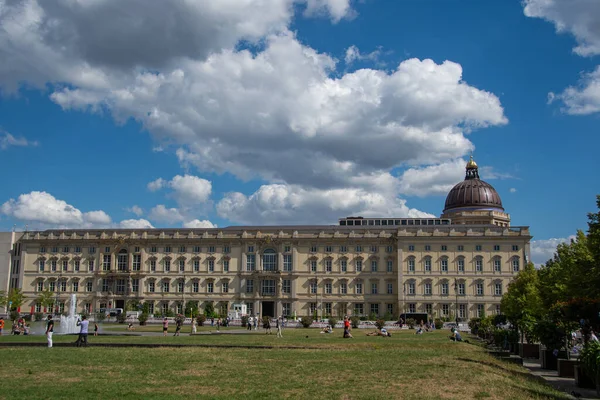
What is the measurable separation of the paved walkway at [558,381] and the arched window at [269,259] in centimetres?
7782

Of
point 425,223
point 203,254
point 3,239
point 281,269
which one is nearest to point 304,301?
point 281,269

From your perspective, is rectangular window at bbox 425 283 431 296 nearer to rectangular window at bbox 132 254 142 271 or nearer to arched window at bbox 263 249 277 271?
arched window at bbox 263 249 277 271

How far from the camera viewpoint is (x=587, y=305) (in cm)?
2842

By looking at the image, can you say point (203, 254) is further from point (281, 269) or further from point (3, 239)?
point (3, 239)

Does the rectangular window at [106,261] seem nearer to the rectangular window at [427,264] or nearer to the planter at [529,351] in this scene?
the rectangular window at [427,264]

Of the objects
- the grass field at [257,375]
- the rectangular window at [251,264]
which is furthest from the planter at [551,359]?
the rectangular window at [251,264]

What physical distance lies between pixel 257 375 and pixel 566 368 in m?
13.6

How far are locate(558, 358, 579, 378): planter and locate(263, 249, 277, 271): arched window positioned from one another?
84.0m

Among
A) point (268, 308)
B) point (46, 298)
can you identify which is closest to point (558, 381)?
point (268, 308)

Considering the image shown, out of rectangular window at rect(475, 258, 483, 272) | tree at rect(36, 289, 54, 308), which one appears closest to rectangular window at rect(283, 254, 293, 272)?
rectangular window at rect(475, 258, 483, 272)

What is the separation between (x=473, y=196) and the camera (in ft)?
402

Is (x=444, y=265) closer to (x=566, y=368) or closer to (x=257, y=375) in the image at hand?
(x=566, y=368)

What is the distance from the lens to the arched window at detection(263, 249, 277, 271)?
4271 inches

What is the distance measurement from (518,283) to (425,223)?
53.7m
